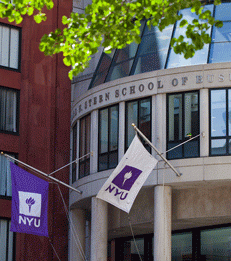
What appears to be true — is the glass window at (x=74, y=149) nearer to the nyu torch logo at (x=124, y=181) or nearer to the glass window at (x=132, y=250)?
the glass window at (x=132, y=250)

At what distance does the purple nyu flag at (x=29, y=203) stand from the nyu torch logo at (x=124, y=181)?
189 inches

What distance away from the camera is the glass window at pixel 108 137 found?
1256 inches

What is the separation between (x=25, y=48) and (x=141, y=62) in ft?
27.8

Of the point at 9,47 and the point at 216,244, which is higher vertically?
the point at 9,47

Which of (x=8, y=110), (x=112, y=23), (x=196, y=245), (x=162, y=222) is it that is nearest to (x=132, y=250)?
(x=196, y=245)

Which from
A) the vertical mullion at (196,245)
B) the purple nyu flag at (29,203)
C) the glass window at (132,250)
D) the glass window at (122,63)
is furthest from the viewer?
the glass window at (132,250)

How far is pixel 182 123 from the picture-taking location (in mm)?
29859

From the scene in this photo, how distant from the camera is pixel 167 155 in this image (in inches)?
1177

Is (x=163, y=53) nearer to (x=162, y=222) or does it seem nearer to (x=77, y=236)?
(x=162, y=222)

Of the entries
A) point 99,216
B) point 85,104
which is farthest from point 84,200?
point 85,104

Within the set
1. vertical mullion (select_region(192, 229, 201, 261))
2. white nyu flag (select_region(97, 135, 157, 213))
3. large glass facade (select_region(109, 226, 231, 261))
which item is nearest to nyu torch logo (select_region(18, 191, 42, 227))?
white nyu flag (select_region(97, 135, 157, 213))

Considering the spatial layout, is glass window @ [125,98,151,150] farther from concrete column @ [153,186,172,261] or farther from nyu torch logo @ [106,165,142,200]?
nyu torch logo @ [106,165,142,200]

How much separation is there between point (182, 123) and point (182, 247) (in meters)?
6.56

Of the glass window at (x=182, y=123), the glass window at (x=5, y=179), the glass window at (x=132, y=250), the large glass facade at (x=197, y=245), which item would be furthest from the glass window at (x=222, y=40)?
the glass window at (x=5, y=179)
